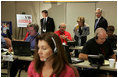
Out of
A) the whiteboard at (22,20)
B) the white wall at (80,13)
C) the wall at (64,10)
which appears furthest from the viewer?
the whiteboard at (22,20)

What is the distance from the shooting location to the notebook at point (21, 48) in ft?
11.2

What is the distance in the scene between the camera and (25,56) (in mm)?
3484

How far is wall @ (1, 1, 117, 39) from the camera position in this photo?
7199 millimetres

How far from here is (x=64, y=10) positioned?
7.78 m

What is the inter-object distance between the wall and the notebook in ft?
14.2

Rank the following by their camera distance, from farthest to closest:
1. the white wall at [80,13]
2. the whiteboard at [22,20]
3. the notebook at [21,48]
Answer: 1. the whiteboard at [22,20]
2. the white wall at [80,13]
3. the notebook at [21,48]

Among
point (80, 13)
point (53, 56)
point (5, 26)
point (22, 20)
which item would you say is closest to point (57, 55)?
point (53, 56)

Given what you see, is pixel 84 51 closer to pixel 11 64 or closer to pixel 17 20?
pixel 11 64

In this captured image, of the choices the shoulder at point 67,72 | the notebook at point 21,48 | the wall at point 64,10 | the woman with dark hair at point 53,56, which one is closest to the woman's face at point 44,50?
the woman with dark hair at point 53,56

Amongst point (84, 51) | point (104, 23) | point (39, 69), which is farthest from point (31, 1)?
point (39, 69)

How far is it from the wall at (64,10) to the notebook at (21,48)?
4.34m

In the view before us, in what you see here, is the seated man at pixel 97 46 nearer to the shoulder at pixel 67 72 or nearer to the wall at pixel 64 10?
the shoulder at pixel 67 72

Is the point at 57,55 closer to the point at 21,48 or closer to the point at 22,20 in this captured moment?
the point at 21,48

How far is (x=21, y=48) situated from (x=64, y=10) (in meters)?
4.55
